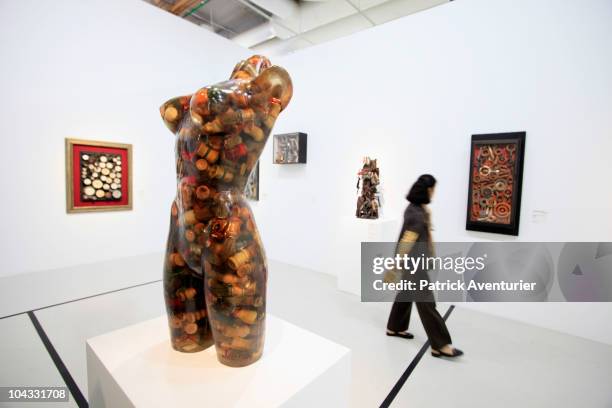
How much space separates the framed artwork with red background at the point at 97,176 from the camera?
157 inches

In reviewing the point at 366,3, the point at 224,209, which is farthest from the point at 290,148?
the point at 224,209

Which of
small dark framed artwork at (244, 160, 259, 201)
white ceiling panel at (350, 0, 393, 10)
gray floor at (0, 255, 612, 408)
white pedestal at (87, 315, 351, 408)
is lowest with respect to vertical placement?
gray floor at (0, 255, 612, 408)

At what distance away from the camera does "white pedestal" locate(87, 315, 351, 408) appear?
0.92 m

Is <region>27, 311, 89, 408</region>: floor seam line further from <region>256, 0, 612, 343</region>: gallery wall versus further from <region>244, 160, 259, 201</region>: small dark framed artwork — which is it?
<region>244, 160, 259, 201</region>: small dark framed artwork

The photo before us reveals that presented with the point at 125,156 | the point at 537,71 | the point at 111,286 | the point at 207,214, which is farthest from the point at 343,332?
the point at 125,156

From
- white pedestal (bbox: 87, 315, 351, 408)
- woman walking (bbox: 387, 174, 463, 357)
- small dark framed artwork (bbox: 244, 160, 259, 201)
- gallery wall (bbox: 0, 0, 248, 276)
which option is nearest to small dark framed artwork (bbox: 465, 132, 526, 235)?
woman walking (bbox: 387, 174, 463, 357)

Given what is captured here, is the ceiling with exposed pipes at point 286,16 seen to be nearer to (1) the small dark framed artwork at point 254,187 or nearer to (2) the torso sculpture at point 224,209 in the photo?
(1) the small dark framed artwork at point 254,187

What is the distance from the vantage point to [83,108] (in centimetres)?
404

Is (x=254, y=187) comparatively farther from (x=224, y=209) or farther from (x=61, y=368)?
(x=224, y=209)

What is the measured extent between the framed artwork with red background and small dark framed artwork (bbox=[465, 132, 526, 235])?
15.3 ft

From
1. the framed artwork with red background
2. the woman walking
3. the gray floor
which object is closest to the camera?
the gray floor

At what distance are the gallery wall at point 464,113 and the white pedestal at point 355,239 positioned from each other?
71mm

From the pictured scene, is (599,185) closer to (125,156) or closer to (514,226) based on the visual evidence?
(514,226)

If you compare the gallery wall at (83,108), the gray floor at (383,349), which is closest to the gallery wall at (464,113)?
the gray floor at (383,349)
